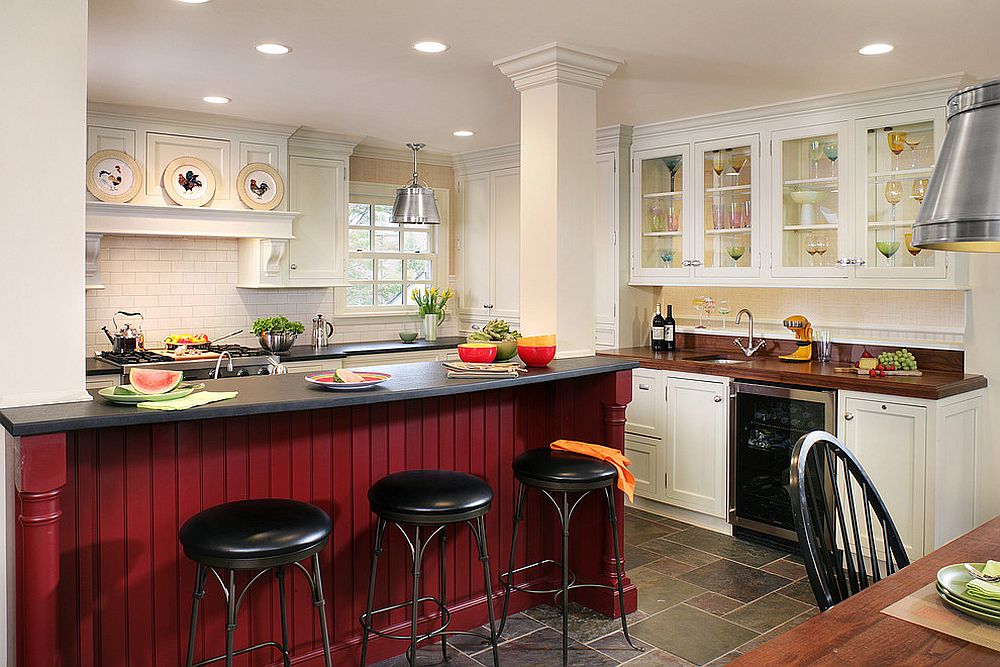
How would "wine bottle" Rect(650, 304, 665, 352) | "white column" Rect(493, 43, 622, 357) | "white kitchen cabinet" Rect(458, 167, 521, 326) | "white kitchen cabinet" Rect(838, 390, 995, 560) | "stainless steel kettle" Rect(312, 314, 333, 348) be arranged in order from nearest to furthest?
1. "white column" Rect(493, 43, 622, 357)
2. "white kitchen cabinet" Rect(838, 390, 995, 560)
3. "wine bottle" Rect(650, 304, 665, 352)
4. "stainless steel kettle" Rect(312, 314, 333, 348)
5. "white kitchen cabinet" Rect(458, 167, 521, 326)

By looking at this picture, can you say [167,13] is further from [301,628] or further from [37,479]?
[301,628]

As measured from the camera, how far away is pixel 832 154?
456 centimetres

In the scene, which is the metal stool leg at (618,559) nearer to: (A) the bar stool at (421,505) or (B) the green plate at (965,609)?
(A) the bar stool at (421,505)

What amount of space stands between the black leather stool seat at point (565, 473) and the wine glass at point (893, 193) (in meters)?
2.36

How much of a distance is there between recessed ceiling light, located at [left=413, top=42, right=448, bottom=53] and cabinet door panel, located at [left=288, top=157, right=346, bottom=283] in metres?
2.22

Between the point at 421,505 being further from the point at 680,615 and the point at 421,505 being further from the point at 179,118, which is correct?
the point at 179,118

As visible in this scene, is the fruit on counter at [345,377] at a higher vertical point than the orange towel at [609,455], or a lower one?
higher

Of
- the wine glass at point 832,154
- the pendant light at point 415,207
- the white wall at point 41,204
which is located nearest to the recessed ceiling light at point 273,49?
the white wall at point 41,204

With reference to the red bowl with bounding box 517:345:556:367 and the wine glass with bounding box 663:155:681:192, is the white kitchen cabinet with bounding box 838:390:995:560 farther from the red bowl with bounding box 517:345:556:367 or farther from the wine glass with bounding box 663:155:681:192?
the wine glass with bounding box 663:155:681:192

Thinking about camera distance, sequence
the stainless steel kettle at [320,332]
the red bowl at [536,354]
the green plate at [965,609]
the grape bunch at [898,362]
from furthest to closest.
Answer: the stainless steel kettle at [320,332]
the grape bunch at [898,362]
the red bowl at [536,354]
the green plate at [965,609]

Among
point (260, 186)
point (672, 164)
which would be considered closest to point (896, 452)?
point (672, 164)

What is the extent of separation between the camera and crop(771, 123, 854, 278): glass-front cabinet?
449 cm

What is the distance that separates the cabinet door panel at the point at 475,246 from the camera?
6.64 m

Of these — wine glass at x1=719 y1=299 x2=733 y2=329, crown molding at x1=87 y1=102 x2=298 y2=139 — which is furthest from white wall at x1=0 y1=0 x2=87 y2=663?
wine glass at x1=719 y1=299 x2=733 y2=329
